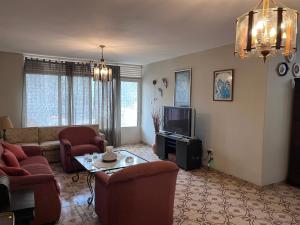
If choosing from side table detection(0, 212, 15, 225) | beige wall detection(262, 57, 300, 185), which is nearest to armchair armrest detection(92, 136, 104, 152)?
beige wall detection(262, 57, 300, 185)

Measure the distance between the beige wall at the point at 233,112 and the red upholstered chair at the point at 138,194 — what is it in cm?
205

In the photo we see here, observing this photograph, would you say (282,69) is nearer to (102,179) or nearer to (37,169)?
(102,179)

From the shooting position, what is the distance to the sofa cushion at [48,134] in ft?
17.2

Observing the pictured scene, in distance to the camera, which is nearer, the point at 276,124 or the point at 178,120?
the point at 276,124

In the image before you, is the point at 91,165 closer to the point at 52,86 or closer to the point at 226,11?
the point at 226,11

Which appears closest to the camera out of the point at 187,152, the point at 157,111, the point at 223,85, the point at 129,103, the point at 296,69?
the point at 296,69

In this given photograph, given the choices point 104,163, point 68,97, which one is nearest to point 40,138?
point 68,97

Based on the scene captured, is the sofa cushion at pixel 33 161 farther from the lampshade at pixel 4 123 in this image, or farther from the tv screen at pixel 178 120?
the tv screen at pixel 178 120

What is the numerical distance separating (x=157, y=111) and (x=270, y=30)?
16.5 feet

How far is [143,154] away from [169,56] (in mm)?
2583

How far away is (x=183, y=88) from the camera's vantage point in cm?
534

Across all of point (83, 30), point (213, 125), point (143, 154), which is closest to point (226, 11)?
point (83, 30)

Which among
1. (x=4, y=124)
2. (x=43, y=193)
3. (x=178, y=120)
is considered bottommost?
(x=43, y=193)

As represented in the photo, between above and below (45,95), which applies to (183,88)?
above
